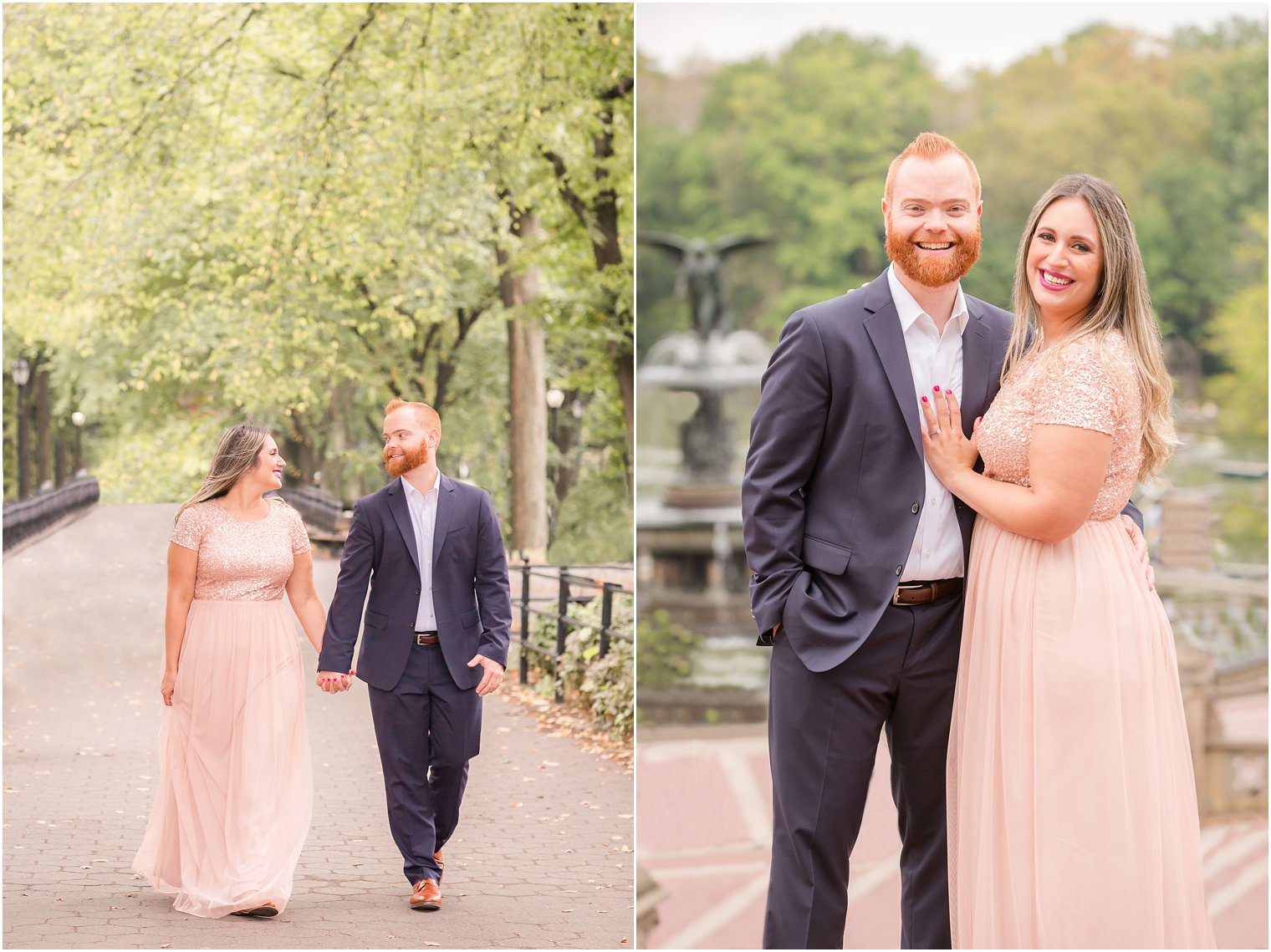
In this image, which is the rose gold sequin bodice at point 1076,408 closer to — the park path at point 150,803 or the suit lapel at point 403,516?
the suit lapel at point 403,516

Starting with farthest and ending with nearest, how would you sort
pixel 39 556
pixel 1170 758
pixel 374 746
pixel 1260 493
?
pixel 1260 493 → pixel 39 556 → pixel 374 746 → pixel 1170 758

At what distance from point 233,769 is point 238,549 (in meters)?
0.62

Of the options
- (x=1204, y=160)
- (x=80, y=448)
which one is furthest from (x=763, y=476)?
(x=1204, y=160)

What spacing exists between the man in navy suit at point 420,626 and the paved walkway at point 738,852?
626cm

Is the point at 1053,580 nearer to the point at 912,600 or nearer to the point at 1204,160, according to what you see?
the point at 912,600

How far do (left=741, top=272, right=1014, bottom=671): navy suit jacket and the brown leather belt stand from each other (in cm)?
5

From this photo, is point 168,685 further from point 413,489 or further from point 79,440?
point 79,440

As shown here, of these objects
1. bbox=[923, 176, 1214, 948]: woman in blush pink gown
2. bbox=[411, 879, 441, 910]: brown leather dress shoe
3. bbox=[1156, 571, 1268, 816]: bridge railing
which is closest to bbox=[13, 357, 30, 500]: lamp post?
bbox=[411, 879, 441, 910]: brown leather dress shoe

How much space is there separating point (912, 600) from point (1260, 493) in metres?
21.4

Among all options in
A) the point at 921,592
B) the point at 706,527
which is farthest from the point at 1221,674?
the point at 921,592

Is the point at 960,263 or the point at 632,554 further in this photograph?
the point at 632,554

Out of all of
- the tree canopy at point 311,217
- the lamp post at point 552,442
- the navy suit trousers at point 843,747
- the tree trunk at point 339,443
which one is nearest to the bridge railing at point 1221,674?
the lamp post at point 552,442

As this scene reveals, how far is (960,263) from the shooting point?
262 cm

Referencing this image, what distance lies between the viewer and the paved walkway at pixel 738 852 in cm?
1055
